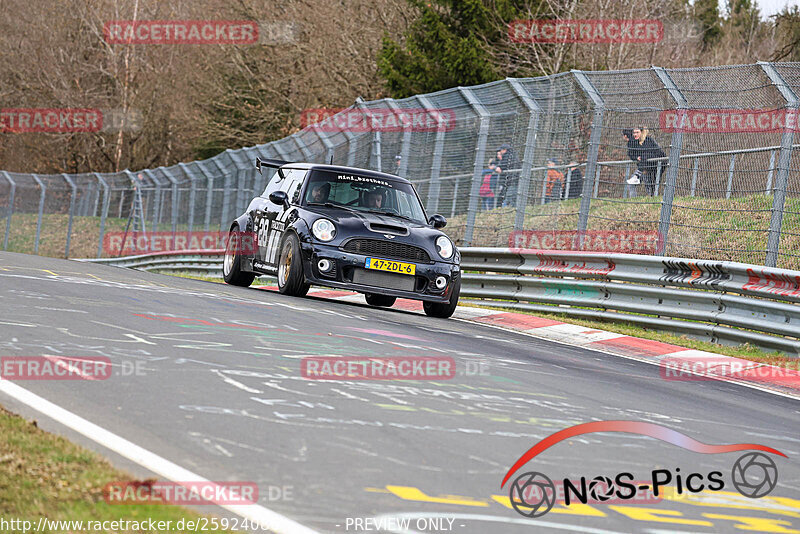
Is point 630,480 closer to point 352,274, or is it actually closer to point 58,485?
point 58,485

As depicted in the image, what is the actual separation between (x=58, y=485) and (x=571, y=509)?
6.26ft

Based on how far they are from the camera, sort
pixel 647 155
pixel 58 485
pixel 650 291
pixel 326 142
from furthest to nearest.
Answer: pixel 326 142
pixel 647 155
pixel 650 291
pixel 58 485

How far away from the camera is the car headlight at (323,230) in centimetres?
1288

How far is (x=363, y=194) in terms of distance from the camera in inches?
561

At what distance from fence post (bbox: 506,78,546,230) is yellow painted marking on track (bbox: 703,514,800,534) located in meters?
11.2

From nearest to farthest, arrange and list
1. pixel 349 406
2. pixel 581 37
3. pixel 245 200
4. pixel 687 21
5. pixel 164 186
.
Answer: pixel 349 406 < pixel 245 200 < pixel 164 186 < pixel 581 37 < pixel 687 21

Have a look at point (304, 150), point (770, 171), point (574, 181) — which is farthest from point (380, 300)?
point (304, 150)

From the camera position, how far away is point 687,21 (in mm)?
54875

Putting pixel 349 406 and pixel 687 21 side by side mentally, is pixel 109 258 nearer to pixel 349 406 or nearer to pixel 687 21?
pixel 349 406

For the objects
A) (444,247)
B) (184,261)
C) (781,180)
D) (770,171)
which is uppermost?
(770,171)

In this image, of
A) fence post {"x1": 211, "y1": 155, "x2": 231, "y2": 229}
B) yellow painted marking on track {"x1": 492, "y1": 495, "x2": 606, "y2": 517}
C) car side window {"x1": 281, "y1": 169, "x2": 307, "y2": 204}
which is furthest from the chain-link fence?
yellow painted marking on track {"x1": 492, "y1": 495, "x2": 606, "y2": 517}

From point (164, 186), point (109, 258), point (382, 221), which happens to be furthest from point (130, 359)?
point (109, 258)

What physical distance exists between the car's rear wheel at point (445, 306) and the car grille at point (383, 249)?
596mm

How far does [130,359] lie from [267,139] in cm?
3503
